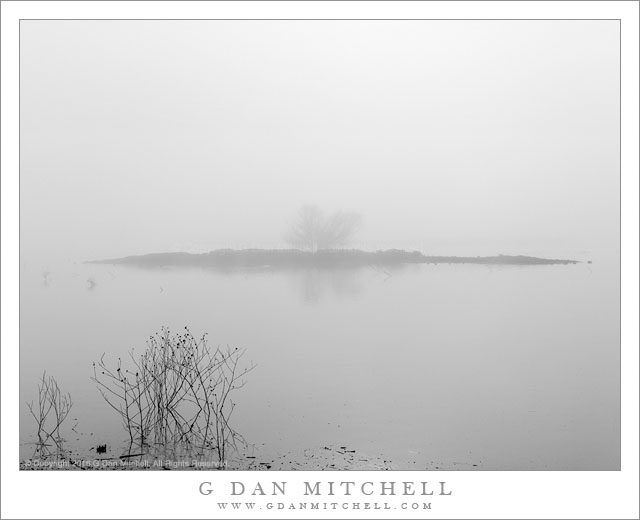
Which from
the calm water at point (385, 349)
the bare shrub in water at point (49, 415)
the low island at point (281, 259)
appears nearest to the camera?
the bare shrub in water at point (49, 415)

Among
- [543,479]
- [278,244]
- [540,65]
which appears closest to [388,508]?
[543,479]

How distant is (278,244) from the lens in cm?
657

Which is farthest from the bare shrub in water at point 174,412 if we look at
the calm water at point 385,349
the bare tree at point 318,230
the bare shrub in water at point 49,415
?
the bare tree at point 318,230

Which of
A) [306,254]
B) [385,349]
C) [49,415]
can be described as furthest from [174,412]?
[306,254]

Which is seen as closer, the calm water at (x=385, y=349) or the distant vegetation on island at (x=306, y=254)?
the calm water at (x=385, y=349)

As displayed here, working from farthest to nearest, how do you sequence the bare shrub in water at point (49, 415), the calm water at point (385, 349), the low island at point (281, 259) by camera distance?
the low island at point (281, 259), the calm water at point (385, 349), the bare shrub in water at point (49, 415)

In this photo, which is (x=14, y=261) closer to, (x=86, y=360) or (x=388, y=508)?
(x=86, y=360)

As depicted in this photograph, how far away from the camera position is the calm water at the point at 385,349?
13.1 ft

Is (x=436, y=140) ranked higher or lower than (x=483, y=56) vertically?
lower

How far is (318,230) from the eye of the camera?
645 centimetres

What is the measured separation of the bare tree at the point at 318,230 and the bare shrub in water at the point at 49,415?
3194mm

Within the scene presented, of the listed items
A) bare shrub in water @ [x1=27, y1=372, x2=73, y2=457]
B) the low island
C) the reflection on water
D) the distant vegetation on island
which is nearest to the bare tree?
the distant vegetation on island

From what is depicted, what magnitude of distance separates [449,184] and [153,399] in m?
5.21

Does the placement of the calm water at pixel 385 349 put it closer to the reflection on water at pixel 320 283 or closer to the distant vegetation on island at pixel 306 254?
the reflection on water at pixel 320 283
